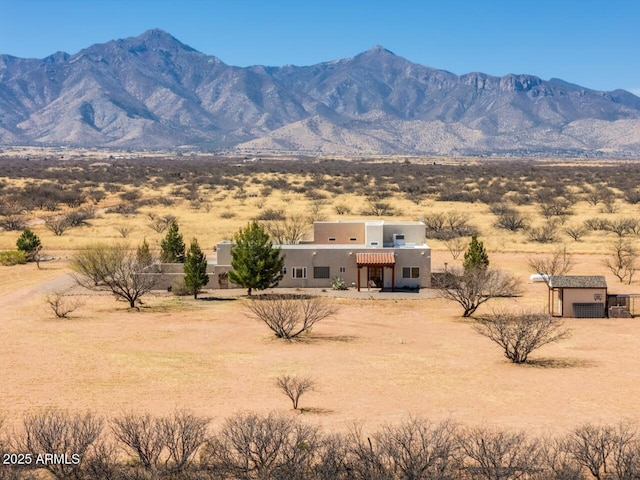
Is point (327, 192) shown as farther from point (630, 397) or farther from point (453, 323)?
point (630, 397)

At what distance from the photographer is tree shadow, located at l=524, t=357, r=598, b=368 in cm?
3130

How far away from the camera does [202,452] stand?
20.8 metres

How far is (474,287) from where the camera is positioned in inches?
1634

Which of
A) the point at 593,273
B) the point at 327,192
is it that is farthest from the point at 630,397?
the point at 327,192

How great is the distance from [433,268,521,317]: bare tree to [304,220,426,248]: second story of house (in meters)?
3.90

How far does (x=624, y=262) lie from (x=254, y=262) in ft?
79.1

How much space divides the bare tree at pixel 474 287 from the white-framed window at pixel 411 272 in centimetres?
129

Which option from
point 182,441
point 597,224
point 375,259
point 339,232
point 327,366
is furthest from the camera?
point 597,224

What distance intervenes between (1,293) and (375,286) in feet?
70.3

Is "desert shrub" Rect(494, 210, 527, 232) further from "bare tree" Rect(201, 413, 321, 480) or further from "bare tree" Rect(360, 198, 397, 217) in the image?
"bare tree" Rect(201, 413, 321, 480)

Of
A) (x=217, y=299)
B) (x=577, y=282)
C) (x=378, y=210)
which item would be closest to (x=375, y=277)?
(x=217, y=299)

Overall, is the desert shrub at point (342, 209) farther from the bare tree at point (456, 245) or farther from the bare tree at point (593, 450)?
the bare tree at point (593, 450)

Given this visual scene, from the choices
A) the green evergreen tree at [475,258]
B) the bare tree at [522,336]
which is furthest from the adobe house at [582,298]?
the green evergreen tree at [475,258]

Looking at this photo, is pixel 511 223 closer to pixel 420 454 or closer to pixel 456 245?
pixel 456 245
